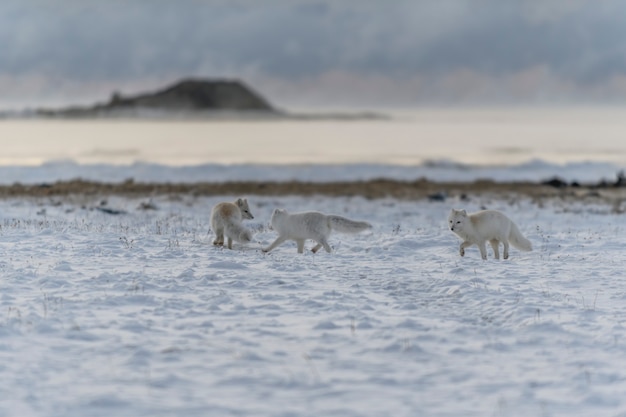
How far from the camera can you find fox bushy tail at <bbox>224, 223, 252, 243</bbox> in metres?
15.4

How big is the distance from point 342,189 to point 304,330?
112 feet

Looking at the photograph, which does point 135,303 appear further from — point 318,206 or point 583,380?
point 318,206

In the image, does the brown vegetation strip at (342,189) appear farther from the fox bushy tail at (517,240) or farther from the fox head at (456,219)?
the fox head at (456,219)

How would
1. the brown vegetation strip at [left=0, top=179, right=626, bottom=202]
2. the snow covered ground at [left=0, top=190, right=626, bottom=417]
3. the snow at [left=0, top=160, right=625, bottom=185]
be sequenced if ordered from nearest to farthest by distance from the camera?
the snow covered ground at [left=0, top=190, right=626, bottom=417] < the brown vegetation strip at [left=0, top=179, right=626, bottom=202] < the snow at [left=0, top=160, right=625, bottom=185]

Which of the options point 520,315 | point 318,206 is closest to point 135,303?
point 520,315

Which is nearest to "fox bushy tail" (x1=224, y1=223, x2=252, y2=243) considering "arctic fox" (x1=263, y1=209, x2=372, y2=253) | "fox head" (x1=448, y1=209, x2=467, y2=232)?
"arctic fox" (x1=263, y1=209, x2=372, y2=253)

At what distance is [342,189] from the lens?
43.8 metres

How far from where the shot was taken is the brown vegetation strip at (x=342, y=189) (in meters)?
38.1

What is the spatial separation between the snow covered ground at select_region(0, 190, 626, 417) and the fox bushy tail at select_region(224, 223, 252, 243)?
375 millimetres

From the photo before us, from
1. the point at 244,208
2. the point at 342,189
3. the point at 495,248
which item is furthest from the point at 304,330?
the point at 342,189

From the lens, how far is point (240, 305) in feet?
35.9

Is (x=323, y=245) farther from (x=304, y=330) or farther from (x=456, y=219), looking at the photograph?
(x=304, y=330)

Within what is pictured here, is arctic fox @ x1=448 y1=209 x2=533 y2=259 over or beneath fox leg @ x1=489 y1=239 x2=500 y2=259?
over

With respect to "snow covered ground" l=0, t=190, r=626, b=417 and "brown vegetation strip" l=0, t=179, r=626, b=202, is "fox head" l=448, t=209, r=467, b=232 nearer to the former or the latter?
"snow covered ground" l=0, t=190, r=626, b=417
